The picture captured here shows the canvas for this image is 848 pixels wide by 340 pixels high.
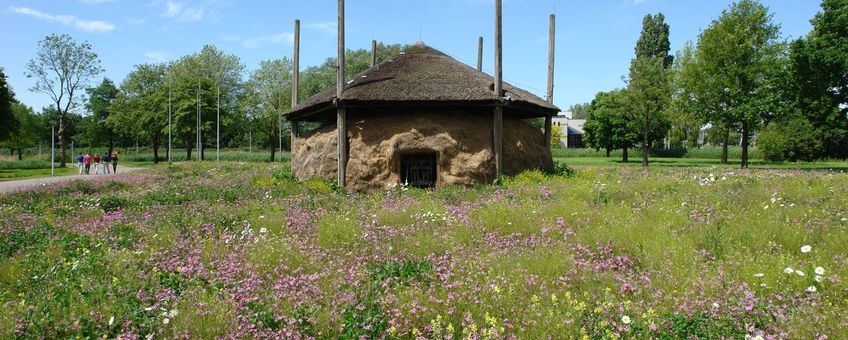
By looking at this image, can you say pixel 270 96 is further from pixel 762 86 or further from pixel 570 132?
pixel 570 132

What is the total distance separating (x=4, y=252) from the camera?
7.88 meters

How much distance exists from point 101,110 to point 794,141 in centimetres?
9528

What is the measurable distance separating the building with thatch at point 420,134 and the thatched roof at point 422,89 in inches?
1.2

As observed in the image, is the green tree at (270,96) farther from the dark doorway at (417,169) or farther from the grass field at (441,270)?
the grass field at (441,270)

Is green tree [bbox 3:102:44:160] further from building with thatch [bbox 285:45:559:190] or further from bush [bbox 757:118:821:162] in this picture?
bush [bbox 757:118:821:162]

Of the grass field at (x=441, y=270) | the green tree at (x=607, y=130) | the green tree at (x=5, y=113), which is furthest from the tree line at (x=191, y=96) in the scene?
the grass field at (x=441, y=270)

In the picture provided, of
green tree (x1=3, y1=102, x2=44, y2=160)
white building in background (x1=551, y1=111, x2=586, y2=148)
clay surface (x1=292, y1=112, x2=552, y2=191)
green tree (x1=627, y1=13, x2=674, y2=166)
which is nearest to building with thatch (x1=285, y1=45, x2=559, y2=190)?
clay surface (x1=292, y1=112, x2=552, y2=191)

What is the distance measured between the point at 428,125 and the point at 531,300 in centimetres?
1113

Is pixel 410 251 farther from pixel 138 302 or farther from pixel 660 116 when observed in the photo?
pixel 660 116

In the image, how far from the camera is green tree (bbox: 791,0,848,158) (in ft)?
92.0

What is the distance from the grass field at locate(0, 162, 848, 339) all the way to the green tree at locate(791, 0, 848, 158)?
72.4ft

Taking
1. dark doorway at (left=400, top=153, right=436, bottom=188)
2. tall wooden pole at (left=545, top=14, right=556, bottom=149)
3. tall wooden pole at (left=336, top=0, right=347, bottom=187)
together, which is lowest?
dark doorway at (left=400, top=153, right=436, bottom=188)

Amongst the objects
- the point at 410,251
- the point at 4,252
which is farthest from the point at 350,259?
the point at 4,252

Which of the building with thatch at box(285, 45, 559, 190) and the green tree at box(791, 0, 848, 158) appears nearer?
the building with thatch at box(285, 45, 559, 190)
